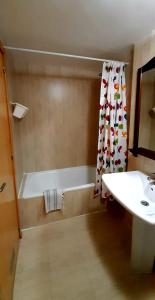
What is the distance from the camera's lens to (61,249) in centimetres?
171

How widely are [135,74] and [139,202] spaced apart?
1.33 meters

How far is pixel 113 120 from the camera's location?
1921 mm

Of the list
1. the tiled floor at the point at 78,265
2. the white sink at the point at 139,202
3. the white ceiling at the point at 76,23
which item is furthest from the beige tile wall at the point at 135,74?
the tiled floor at the point at 78,265

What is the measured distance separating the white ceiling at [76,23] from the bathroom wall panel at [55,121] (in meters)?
0.61

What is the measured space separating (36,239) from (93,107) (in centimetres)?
208

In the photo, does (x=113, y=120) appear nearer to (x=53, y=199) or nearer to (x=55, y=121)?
(x=55, y=121)

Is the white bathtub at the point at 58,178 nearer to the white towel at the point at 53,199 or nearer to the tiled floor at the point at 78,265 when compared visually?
the white towel at the point at 53,199

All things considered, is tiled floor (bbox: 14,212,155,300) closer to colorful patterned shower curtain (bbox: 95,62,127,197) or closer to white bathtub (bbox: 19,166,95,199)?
colorful patterned shower curtain (bbox: 95,62,127,197)

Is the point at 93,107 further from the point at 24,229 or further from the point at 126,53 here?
the point at 24,229

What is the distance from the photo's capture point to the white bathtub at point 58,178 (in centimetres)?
256

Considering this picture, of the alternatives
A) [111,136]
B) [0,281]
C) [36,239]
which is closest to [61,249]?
[36,239]

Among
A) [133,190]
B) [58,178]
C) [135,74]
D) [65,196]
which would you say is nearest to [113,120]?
[135,74]

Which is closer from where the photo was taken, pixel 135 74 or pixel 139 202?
pixel 139 202

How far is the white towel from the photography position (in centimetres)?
197
